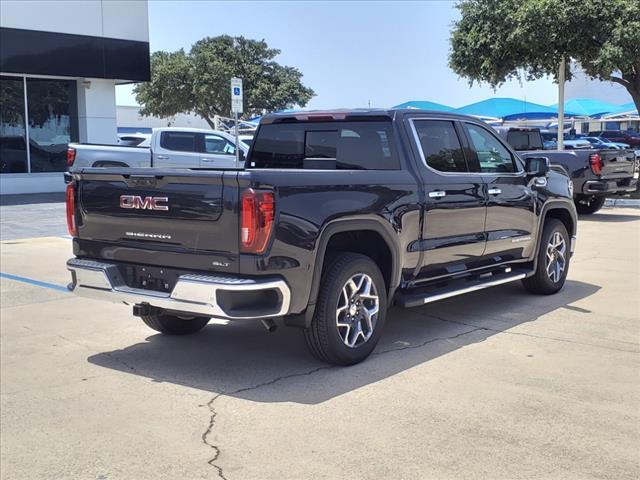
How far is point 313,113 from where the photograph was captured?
20.2 ft

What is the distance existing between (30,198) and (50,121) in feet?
9.40

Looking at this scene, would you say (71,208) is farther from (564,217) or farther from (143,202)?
Answer: (564,217)

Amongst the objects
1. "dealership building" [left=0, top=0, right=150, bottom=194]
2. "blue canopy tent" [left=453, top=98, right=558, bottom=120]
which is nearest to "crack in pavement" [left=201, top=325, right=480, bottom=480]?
"dealership building" [left=0, top=0, right=150, bottom=194]

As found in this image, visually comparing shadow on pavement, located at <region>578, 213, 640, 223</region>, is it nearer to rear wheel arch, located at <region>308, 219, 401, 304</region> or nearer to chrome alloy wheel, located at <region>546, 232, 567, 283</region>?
chrome alloy wheel, located at <region>546, 232, 567, 283</region>

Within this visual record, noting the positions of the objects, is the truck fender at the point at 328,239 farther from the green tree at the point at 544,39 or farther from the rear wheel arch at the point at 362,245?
the green tree at the point at 544,39

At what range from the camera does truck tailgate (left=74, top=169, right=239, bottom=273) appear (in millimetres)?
4516

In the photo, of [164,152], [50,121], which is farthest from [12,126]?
[164,152]

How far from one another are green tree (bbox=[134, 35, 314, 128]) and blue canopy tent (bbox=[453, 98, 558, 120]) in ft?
46.4

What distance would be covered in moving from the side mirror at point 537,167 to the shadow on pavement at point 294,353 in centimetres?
139

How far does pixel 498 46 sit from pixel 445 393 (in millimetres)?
15259

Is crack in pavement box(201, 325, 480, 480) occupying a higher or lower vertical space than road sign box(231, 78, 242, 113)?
lower

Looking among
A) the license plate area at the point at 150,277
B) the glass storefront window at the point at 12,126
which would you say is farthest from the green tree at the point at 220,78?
the license plate area at the point at 150,277

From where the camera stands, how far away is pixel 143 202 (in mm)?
4902

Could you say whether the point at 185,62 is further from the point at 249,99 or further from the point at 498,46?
the point at 498,46
